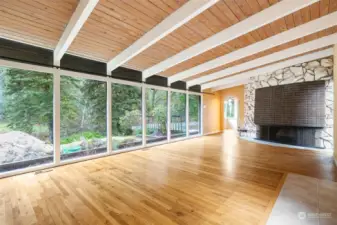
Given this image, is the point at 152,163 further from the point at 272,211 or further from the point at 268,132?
the point at 268,132

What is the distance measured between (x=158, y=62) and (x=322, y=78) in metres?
5.44

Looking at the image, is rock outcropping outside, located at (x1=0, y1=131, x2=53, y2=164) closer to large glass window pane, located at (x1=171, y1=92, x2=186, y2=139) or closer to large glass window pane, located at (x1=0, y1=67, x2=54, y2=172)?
large glass window pane, located at (x1=0, y1=67, x2=54, y2=172)

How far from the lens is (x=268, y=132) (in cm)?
680

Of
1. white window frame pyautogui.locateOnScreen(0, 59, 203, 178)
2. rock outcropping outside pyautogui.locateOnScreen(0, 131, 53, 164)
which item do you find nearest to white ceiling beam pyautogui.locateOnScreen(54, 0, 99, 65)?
white window frame pyautogui.locateOnScreen(0, 59, 203, 178)

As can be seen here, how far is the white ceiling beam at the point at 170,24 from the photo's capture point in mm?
2513

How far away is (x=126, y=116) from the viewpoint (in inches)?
210

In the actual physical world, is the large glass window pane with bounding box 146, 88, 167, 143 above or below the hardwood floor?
above

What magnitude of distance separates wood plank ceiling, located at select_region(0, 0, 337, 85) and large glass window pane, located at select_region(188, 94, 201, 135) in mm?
4080

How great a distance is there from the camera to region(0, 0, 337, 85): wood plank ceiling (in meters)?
2.58

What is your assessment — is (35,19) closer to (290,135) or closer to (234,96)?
(290,135)

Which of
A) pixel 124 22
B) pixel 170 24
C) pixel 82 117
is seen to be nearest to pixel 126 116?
pixel 82 117

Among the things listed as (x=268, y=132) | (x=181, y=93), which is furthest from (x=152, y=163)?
(x=268, y=132)

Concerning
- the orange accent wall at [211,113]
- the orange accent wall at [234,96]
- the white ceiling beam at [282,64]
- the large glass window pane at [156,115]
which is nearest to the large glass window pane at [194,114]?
the orange accent wall at [211,113]

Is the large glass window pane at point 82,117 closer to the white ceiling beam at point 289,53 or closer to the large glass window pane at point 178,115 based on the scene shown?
the large glass window pane at point 178,115
